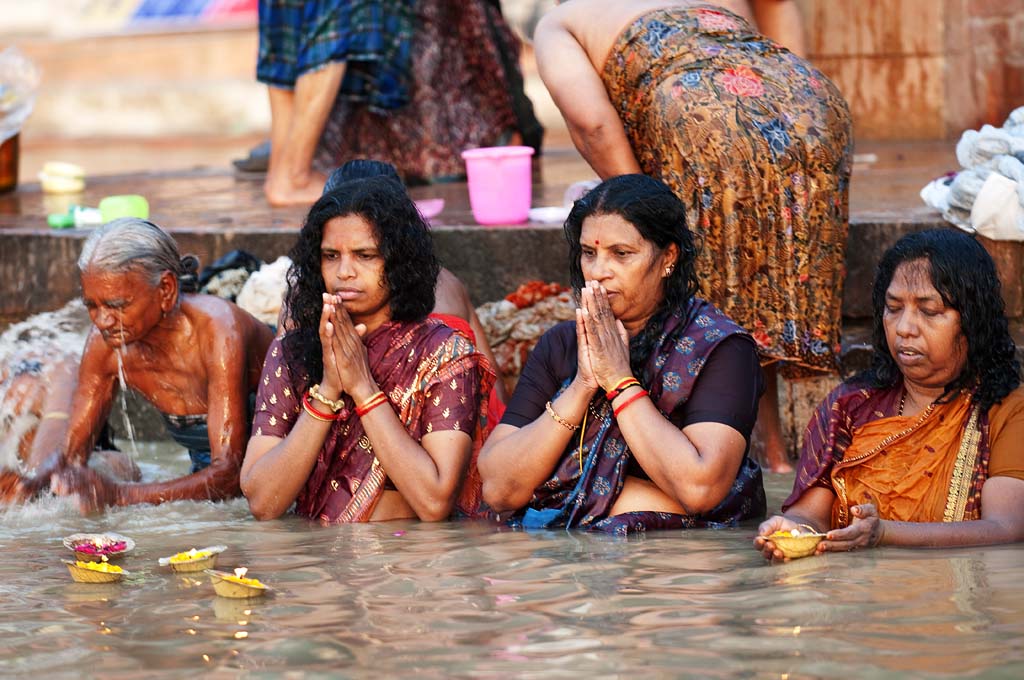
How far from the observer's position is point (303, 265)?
186 inches

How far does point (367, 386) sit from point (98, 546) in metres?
0.89

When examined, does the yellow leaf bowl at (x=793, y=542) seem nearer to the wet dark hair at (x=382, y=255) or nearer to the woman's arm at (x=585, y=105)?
the wet dark hair at (x=382, y=255)

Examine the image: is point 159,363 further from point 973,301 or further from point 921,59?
point 921,59

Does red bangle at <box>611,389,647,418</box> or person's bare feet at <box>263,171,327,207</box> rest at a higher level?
person's bare feet at <box>263,171,327,207</box>

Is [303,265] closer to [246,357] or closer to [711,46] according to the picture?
[246,357]

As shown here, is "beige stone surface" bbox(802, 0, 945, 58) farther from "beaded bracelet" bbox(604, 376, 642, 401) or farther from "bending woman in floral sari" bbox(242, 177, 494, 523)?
"beaded bracelet" bbox(604, 376, 642, 401)

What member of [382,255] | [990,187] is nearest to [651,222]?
[382,255]

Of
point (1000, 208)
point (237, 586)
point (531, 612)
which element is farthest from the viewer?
point (1000, 208)

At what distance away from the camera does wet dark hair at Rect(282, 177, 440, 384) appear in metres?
4.64

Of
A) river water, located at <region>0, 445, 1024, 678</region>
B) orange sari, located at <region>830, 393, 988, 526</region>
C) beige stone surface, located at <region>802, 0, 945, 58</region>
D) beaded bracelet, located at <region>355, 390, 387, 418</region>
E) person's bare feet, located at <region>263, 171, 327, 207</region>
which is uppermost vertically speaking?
beige stone surface, located at <region>802, 0, 945, 58</region>

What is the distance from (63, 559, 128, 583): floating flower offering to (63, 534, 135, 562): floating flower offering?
164mm

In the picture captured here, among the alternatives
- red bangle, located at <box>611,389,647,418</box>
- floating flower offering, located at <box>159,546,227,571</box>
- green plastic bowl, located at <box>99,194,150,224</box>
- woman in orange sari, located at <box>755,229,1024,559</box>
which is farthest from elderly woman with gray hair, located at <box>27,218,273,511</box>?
woman in orange sari, located at <box>755,229,1024,559</box>

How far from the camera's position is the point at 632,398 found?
417cm

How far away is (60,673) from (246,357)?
2173 millimetres
